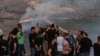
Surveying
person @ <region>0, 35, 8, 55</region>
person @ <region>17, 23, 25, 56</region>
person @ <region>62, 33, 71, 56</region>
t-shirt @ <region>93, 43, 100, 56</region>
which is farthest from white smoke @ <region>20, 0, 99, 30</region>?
t-shirt @ <region>93, 43, 100, 56</region>

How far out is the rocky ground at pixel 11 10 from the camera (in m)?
25.8

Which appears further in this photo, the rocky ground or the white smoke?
the rocky ground

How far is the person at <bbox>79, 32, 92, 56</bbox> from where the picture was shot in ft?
39.5

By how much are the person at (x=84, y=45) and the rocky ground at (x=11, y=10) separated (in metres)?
13.1

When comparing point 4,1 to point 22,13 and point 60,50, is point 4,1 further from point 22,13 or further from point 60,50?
point 60,50

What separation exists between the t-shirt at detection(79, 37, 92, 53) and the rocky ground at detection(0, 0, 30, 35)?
43.3 feet

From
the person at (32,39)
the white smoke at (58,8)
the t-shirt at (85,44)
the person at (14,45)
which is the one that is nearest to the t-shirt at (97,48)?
the t-shirt at (85,44)

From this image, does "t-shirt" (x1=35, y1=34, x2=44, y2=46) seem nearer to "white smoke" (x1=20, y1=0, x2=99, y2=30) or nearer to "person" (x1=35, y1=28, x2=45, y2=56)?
"person" (x1=35, y1=28, x2=45, y2=56)

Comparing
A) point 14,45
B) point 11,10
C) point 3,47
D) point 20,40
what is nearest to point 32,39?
point 20,40

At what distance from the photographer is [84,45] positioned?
1214 centimetres

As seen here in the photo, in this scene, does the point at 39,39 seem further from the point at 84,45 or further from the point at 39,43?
the point at 84,45

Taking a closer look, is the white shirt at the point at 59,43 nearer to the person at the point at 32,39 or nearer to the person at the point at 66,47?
the person at the point at 66,47

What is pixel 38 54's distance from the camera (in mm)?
12875

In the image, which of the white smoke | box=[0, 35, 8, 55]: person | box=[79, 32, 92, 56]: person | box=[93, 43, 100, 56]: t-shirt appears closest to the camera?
box=[93, 43, 100, 56]: t-shirt
